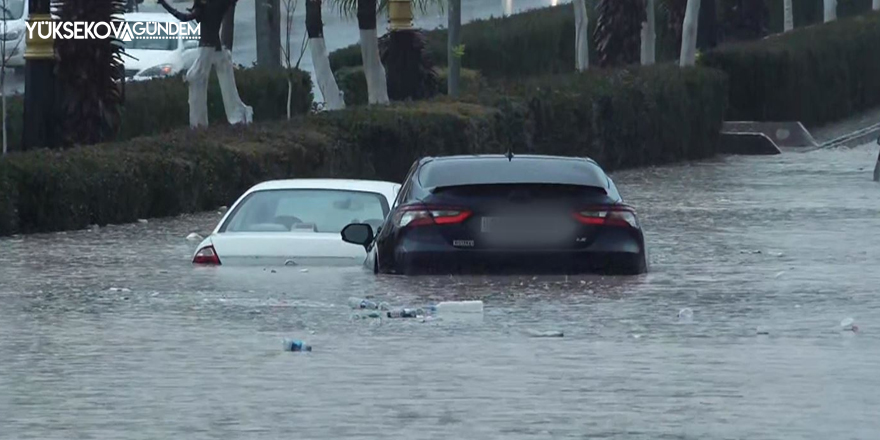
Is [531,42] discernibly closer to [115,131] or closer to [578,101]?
[578,101]

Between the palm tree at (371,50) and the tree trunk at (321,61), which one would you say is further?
the tree trunk at (321,61)

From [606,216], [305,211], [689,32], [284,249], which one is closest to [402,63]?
[689,32]

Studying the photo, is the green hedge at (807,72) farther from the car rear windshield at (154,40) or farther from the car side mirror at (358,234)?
the car side mirror at (358,234)

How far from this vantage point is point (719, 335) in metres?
12.2

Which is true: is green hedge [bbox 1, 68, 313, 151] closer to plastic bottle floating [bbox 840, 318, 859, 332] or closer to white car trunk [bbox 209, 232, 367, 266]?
white car trunk [bbox 209, 232, 367, 266]

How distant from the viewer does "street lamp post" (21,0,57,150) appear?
2467cm

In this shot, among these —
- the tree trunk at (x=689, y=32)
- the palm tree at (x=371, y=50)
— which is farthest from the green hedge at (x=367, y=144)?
the tree trunk at (x=689, y=32)

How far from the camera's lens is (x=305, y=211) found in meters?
16.8

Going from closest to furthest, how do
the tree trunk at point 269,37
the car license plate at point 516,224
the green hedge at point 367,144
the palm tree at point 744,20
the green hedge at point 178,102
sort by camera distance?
the car license plate at point 516,224 < the green hedge at point 367,144 < the green hedge at point 178,102 < the tree trunk at point 269,37 < the palm tree at point 744,20

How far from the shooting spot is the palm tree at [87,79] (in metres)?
26.7

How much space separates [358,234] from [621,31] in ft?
97.4

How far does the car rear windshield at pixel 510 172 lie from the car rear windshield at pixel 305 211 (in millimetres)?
1677

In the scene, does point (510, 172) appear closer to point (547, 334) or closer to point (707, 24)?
point (547, 334)

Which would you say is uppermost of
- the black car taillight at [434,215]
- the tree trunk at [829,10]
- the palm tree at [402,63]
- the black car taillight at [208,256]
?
the tree trunk at [829,10]
